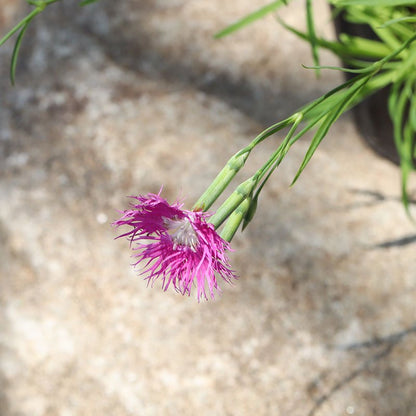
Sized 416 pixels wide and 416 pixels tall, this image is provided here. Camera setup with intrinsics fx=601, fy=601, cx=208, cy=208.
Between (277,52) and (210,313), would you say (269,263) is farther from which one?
(277,52)

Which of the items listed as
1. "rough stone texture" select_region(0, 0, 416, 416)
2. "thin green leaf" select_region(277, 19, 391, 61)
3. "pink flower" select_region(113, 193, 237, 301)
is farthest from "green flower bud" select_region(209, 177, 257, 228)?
"rough stone texture" select_region(0, 0, 416, 416)

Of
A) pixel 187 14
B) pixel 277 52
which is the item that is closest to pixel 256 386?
pixel 277 52

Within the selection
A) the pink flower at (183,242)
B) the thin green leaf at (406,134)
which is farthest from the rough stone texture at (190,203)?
the pink flower at (183,242)

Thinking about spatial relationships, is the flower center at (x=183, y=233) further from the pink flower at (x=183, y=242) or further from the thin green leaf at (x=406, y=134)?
the thin green leaf at (x=406, y=134)

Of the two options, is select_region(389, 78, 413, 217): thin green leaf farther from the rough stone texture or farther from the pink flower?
the pink flower

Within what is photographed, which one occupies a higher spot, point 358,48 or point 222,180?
point 222,180

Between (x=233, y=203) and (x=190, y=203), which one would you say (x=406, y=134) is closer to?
(x=190, y=203)

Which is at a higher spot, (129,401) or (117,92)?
(117,92)

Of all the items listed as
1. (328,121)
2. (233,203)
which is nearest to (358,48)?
(328,121)
